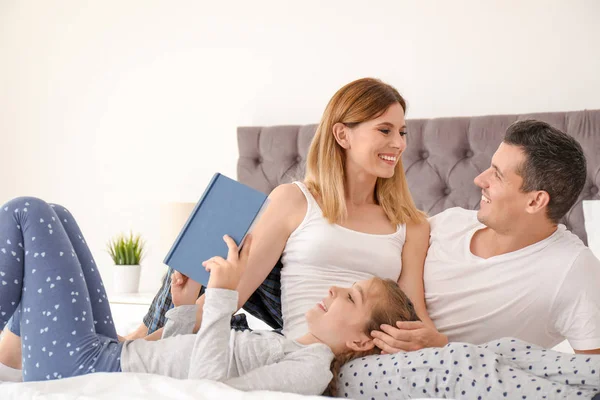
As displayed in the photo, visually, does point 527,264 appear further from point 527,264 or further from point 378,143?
point 378,143

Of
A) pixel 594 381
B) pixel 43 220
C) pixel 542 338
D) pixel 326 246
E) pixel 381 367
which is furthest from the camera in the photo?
pixel 326 246

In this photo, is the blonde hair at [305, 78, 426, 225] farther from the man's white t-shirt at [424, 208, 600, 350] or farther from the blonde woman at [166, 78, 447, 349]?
the man's white t-shirt at [424, 208, 600, 350]

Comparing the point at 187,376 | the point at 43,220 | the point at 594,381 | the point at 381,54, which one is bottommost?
the point at 187,376

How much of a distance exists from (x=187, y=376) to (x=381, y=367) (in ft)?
1.31

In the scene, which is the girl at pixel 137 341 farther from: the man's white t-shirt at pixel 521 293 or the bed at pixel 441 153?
the bed at pixel 441 153

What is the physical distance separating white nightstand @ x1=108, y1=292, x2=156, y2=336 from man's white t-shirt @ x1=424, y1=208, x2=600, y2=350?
119 centimetres

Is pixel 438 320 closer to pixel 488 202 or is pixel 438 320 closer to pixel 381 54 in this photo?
pixel 488 202

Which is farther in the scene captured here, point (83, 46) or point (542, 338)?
point (83, 46)

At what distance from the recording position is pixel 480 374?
1232mm

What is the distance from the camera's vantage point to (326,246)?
187 centimetres

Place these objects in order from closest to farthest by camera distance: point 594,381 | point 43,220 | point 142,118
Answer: point 594,381 < point 43,220 < point 142,118

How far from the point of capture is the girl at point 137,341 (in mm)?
1410

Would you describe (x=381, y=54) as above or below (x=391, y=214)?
above

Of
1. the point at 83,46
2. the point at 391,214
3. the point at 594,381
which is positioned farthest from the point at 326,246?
the point at 83,46
